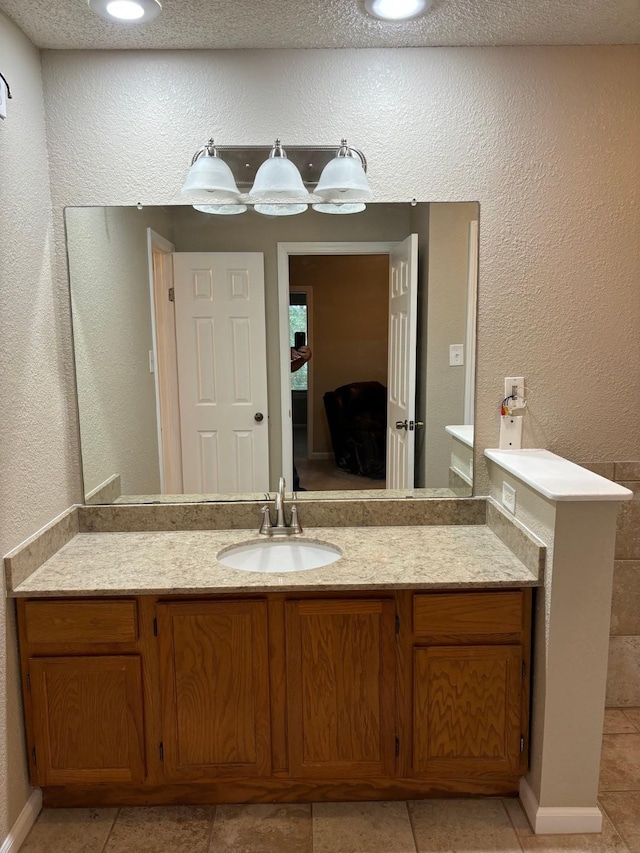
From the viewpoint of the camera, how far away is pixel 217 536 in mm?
2193

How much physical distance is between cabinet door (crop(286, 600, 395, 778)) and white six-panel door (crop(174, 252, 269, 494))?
63 centimetres

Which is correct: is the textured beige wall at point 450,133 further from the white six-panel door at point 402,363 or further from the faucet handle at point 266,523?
the faucet handle at point 266,523

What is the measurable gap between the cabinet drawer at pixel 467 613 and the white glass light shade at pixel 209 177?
4.80ft

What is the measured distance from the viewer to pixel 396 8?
1816 millimetres

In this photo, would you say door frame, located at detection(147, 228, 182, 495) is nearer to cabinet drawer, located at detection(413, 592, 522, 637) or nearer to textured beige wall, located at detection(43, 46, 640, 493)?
textured beige wall, located at detection(43, 46, 640, 493)

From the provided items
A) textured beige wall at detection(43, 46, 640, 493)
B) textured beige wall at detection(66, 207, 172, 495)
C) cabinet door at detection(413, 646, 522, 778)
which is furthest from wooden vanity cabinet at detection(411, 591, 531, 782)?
textured beige wall at detection(66, 207, 172, 495)

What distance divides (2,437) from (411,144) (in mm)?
1635

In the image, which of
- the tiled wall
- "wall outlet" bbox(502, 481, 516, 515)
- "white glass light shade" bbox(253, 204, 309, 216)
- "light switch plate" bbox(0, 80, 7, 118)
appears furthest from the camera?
the tiled wall

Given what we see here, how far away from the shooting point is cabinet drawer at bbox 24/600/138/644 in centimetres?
181

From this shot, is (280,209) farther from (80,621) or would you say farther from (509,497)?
(80,621)

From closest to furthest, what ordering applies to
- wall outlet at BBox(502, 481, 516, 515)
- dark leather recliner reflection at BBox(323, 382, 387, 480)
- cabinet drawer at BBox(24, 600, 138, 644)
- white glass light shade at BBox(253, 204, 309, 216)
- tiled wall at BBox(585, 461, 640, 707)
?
1. cabinet drawer at BBox(24, 600, 138, 644)
2. wall outlet at BBox(502, 481, 516, 515)
3. white glass light shade at BBox(253, 204, 309, 216)
4. dark leather recliner reflection at BBox(323, 382, 387, 480)
5. tiled wall at BBox(585, 461, 640, 707)

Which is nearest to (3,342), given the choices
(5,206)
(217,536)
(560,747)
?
(5,206)

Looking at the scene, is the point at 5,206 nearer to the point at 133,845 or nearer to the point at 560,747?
the point at 133,845

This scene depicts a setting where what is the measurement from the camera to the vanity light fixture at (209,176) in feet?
6.63
